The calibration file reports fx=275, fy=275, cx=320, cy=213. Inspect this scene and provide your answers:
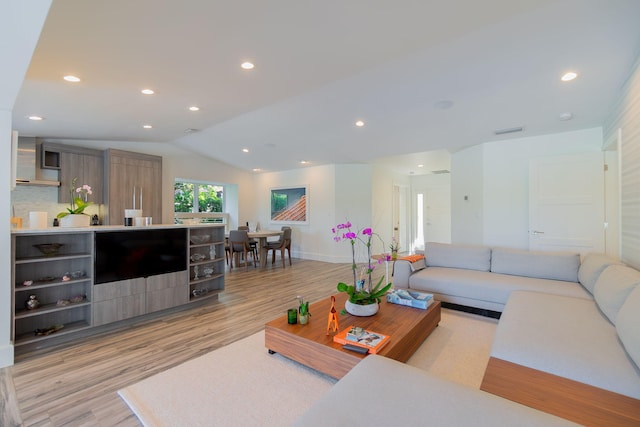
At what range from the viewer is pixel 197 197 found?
7.81 meters

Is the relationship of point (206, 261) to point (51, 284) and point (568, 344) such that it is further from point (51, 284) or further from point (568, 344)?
point (568, 344)

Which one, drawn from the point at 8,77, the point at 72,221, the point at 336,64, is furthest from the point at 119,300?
the point at 336,64

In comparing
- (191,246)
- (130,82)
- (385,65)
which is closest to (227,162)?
(191,246)

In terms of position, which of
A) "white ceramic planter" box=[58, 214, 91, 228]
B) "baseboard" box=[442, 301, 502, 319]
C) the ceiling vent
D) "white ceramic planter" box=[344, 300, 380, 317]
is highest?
the ceiling vent

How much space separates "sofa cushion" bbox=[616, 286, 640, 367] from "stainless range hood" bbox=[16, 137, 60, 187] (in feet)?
24.2

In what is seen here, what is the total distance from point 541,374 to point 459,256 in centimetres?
246

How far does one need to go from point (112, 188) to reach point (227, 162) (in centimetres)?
303

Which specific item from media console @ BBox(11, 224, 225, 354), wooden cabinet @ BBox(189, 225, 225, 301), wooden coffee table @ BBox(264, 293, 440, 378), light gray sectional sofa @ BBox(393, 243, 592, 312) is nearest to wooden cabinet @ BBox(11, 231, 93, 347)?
media console @ BBox(11, 224, 225, 354)

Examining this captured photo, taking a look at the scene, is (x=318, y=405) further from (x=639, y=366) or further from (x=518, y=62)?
(x=518, y=62)

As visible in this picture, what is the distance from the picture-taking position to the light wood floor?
178cm

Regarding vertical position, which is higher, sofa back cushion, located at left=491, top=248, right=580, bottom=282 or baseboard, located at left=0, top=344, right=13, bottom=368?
sofa back cushion, located at left=491, top=248, right=580, bottom=282

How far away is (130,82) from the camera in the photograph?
2682mm

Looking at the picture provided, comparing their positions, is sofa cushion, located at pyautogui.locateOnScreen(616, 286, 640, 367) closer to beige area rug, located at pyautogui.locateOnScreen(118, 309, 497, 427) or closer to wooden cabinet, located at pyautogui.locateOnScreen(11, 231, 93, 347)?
beige area rug, located at pyautogui.locateOnScreen(118, 309, 497, 427)

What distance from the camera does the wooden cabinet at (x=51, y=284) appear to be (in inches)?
102
